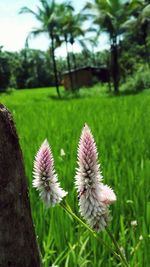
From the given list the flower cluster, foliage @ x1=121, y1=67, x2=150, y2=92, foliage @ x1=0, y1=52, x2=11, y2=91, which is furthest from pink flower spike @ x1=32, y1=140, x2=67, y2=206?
foliage @ x1=0, y1=52, x2=11, y2=91

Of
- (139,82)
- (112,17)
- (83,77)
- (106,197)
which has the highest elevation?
(112,17)

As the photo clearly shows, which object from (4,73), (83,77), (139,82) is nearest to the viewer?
(139,82)

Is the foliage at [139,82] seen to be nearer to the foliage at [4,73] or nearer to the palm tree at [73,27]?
the palm tree at [73,27]

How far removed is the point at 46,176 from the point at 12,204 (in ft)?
0.49

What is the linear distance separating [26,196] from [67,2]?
131ft

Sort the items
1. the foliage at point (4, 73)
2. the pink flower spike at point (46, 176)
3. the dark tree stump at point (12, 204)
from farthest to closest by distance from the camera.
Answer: the foliage at point (4, 73)
the pink flower spike at point (46, 176)
the dark tree stump at point (12, 204)

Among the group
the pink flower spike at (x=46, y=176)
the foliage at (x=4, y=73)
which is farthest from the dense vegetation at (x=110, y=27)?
the pink flower spike at (x=46, y=176)

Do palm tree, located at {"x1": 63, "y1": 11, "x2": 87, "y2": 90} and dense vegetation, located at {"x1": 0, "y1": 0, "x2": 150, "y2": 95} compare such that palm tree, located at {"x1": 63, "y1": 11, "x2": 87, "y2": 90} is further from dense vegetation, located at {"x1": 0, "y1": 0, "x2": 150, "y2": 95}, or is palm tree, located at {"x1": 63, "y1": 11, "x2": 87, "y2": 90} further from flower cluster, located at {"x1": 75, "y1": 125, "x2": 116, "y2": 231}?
flower cluster, located at {"x1": 75, "y1": 125, "x2": 116, "y2": 231}

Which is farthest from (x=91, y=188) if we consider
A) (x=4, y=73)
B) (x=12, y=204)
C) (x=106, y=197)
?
(x=4, y=73)

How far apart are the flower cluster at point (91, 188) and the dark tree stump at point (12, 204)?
0.12 m

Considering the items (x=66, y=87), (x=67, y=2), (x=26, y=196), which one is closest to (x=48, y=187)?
(x=26, y=196)

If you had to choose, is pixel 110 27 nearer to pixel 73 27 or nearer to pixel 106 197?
pixel 73 27

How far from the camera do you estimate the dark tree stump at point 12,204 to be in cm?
98

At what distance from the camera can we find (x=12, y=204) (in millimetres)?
990
